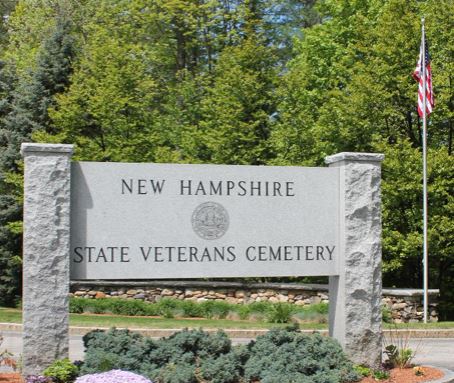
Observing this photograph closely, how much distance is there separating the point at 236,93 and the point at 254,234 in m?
18.5

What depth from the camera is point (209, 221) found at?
11.1 meters

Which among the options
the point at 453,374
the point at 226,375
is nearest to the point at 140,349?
the point at 226,375

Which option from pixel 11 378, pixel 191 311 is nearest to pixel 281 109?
pixel 191 311

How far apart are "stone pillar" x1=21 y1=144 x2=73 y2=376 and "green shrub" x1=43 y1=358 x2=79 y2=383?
19 centimetres

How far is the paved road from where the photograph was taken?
1458 centimetres

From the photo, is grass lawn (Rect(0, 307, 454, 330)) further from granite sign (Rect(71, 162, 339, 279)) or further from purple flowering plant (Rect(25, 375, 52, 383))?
purple flowering plant (Rect(25, 375, 52, 383))

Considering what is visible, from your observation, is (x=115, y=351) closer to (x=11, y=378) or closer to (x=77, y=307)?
(x=11, y=378)

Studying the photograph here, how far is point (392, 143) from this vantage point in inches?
1097

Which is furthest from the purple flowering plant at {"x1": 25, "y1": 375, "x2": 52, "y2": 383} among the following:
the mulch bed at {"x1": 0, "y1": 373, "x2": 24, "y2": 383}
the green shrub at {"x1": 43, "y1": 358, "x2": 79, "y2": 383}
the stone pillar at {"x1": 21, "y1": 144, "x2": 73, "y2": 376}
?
the mulch bed at {"x1": 0, "y1": 373, "x2": 24, "y2": 383}

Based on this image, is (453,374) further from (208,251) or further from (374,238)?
(208,251)

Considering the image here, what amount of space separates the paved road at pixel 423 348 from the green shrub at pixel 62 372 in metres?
4.48

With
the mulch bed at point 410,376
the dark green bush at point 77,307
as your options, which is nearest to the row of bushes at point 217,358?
the mulch bed at point 410,376

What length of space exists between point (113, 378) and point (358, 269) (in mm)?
4382

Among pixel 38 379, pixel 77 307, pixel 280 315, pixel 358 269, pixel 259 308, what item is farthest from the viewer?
pixel 77 307
